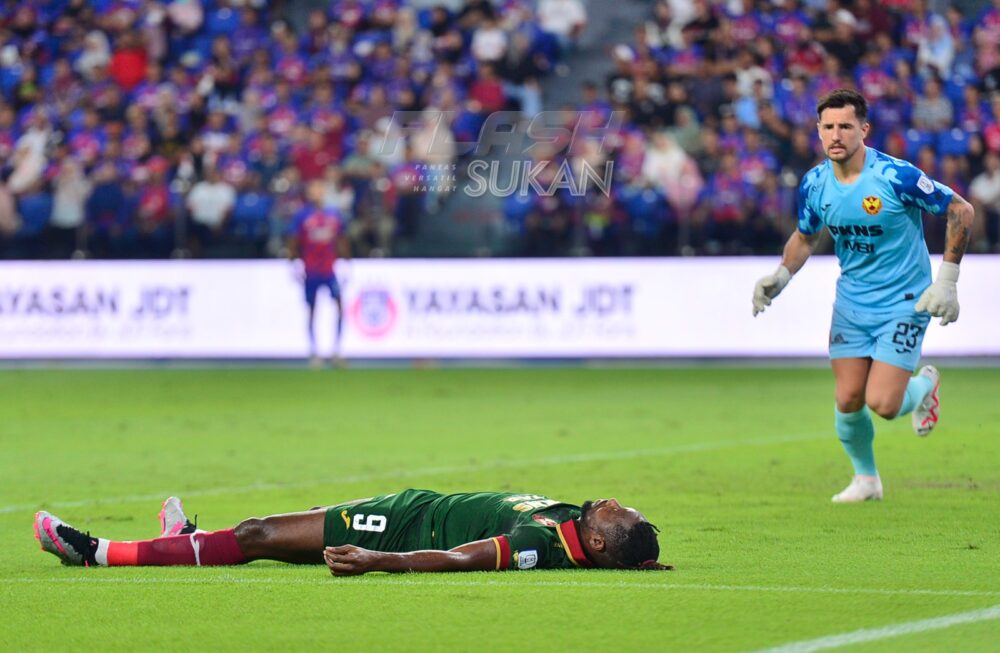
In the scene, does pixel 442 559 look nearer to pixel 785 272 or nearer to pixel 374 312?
pixel 785 272

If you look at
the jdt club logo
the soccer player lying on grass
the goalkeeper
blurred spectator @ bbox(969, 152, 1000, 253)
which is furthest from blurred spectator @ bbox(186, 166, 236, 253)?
the soccer player lying on grass

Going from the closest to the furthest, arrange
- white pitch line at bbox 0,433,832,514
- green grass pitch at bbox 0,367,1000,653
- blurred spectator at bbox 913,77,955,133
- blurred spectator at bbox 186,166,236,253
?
green grass pitch at bbox 0,367,1000,653
white pitch line at bbox 0,433,832,514
blurred spectator at bbox 913,77,955,133
blurred spectator at bbox 186,166,236,253

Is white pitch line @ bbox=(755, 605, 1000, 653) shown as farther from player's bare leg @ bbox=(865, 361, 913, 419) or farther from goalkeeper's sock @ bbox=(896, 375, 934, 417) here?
goalkeeper's sock @ bbox=(896, 375, 934, 417)

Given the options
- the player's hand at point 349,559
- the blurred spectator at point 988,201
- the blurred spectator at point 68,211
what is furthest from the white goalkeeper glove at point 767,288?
the blurred spectator at point 68,211

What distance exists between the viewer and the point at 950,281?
8891 millimetres

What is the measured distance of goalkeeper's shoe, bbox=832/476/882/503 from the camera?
9586 mm

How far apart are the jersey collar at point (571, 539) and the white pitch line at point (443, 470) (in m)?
3.82

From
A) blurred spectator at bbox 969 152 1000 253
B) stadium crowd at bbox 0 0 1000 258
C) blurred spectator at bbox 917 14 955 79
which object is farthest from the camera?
blurred spectator at bbox 917 14 955 79

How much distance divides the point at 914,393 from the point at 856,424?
350 millimetres

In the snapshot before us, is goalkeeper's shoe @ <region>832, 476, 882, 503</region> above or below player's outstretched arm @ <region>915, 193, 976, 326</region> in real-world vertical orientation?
below

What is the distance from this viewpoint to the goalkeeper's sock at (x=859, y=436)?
948 cm

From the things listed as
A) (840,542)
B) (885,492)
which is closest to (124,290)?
(885,492)

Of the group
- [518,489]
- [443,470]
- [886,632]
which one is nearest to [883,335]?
[518,489]

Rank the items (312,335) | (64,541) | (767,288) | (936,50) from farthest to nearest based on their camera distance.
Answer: (936,50)
(312,335)
(767,288)
(64,541)
